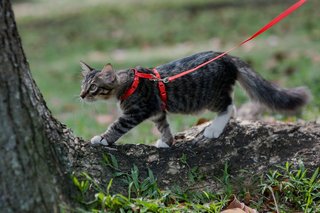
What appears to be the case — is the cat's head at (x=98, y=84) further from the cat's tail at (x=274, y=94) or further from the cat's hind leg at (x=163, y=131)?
the cat's tail at (x=274, y=94)

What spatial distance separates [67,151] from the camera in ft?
11.7

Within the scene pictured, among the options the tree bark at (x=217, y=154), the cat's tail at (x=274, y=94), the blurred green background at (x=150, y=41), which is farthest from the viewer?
the blurred green background at (x=150, y=41)

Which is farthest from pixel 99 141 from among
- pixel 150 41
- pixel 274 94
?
pixel 150 41

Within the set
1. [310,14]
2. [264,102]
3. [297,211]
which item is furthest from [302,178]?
[310,14]

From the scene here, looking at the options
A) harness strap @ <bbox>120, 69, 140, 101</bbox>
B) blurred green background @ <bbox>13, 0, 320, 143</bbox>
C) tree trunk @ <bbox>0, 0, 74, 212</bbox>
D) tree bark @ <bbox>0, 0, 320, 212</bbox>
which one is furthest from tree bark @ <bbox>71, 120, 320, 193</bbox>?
blurred green background @ <bbox>13, 0, 320, 143</bbox>

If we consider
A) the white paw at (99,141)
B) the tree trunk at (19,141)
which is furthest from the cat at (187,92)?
the tree trunk at (19,141)

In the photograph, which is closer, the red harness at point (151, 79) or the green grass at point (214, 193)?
the green grass at point (214, 193)

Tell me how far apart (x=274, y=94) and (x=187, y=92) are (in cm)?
81

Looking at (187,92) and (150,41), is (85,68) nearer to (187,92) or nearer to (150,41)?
(187,92)

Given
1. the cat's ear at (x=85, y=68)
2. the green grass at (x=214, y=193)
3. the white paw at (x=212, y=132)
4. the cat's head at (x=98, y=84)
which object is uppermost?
the cat's ear at (x=85, y=68)

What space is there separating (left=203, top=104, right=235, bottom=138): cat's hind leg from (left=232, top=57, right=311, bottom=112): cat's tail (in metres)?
0.31

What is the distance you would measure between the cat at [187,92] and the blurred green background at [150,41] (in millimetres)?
1853

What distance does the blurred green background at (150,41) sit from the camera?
8.66 m

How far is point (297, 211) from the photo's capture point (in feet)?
12.2
